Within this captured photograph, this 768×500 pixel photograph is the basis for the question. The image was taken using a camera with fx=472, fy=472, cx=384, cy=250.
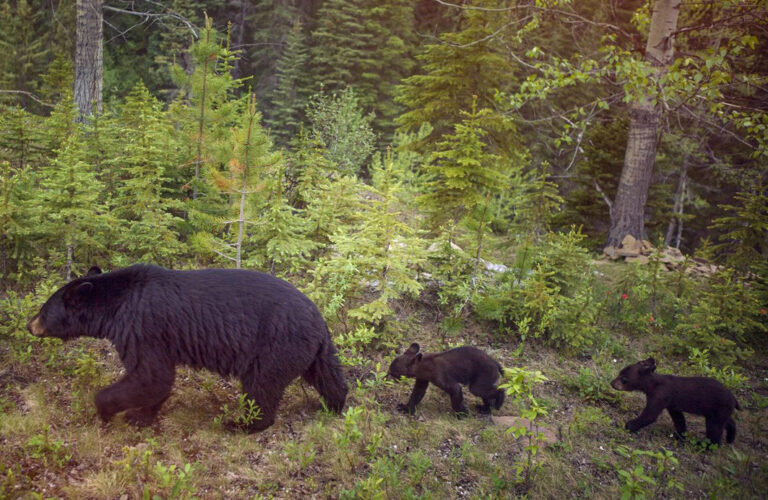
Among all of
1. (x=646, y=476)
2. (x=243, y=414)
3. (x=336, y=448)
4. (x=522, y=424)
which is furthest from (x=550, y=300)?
(x=243, y=414)

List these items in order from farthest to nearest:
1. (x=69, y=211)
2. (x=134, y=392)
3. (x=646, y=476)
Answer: (x=69, y=211), (x=134, y=392), (x=646, y=476)

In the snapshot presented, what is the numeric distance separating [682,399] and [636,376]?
483 millimetres

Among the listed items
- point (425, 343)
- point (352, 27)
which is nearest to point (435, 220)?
point (425, 343)

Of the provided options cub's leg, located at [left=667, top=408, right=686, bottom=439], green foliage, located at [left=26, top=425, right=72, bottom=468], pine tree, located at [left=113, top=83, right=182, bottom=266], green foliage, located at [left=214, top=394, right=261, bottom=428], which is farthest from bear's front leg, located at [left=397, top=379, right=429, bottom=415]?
pine tree, located at [left=113, top=83, right=182, bottom=266]

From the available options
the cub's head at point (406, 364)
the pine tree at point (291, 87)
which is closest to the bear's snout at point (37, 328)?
the cub's head at point (406, 364)

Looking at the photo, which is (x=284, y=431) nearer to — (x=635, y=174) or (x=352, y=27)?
(x=635, y=174)

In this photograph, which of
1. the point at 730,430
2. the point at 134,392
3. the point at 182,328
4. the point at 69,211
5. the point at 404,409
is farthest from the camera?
the point at 69,211

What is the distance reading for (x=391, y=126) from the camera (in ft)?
76.5

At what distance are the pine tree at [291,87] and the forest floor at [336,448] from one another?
17602mm

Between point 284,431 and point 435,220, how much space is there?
5199 millimetres

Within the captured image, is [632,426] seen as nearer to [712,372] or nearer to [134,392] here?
[712,372]

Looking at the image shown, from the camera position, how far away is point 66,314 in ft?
13.5

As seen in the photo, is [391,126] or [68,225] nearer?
[68,225]

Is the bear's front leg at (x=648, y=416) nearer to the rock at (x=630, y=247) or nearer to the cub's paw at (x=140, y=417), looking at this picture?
the cub's paw at (x=140, y=417)
